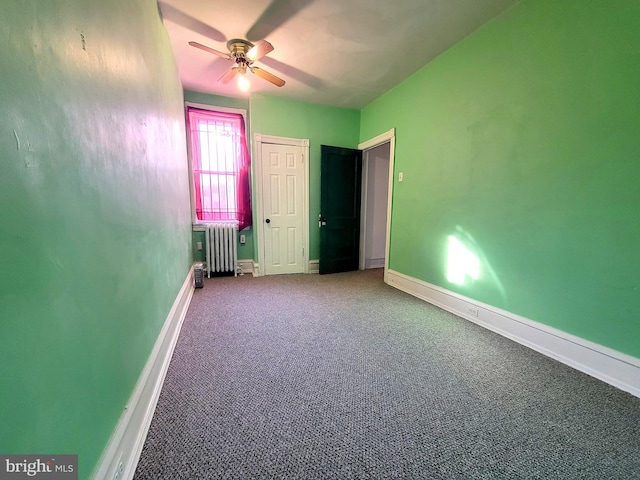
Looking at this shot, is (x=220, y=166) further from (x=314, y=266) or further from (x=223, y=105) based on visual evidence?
(x=314, y=266)

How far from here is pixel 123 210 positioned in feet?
3.82

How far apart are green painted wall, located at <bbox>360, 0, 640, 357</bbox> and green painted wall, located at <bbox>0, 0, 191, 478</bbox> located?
276 centimetres

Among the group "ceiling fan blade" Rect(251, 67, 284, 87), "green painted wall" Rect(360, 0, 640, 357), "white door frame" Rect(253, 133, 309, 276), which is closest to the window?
"white door frame" Rect(253, 133, 309, 276)

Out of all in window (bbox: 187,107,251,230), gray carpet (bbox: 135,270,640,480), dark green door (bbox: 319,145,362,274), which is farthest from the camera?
dark green door (bbox: 319,145,362,274)

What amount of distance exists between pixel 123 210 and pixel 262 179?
2.84 metres

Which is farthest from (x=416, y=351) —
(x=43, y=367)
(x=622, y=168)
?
(x=43, y=367)

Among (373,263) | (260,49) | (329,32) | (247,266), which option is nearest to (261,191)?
(247,266)

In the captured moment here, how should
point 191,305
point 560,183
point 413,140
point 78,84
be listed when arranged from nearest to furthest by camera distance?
1. point 78,84
2. point 560,183
3. point 191,305
4. point 413,140

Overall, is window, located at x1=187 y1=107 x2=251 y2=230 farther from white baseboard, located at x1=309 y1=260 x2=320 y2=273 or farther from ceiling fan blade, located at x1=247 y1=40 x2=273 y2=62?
ceiling fan blade, located at x1=247 y1=40 x2=273 y2=62

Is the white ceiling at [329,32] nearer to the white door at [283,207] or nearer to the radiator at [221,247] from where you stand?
the white door at [283,207]

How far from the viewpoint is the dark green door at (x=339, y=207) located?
4051 millimetres

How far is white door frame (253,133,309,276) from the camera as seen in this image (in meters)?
3.81

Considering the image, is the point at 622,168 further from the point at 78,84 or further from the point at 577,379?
the point at 78,84

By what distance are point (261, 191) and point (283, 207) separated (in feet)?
1.43
